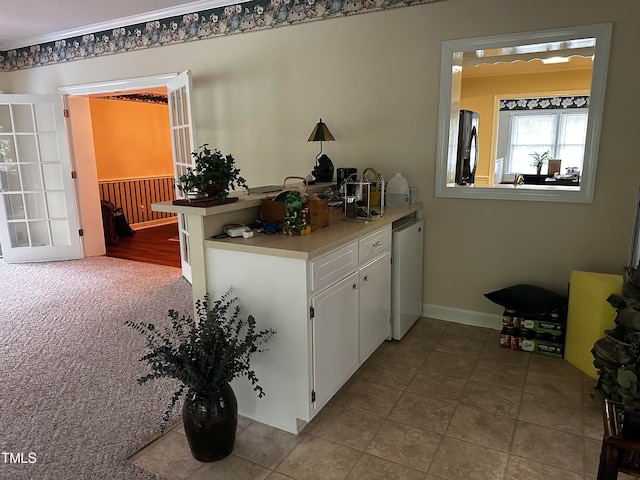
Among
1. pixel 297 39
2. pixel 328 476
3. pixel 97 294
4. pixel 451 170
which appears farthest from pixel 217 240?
pixel 97 294

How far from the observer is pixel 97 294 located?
13.5 feet

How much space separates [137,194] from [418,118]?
5.59 m

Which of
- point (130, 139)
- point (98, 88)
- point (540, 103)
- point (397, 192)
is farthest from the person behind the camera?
point (540, 103)

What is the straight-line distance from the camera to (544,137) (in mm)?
7816

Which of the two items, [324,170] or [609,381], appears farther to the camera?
[324,170]

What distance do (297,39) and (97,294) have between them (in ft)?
9.49

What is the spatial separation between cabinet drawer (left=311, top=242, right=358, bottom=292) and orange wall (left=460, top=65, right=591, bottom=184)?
565 cm

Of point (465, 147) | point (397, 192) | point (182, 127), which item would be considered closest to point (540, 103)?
point (465, 147)

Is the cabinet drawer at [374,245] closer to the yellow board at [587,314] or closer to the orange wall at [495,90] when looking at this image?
the yellow board at [587,314]

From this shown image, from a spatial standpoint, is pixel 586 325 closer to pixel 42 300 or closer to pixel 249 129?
pixel 249 129

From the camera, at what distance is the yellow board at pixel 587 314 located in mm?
2512

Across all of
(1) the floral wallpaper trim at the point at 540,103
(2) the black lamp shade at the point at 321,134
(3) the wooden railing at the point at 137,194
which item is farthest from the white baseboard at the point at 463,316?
(1) the floral wallpaper trim at the point at 540,103

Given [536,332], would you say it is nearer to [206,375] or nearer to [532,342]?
Answer: [532,342]

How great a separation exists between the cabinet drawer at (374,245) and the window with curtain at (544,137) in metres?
6.11
